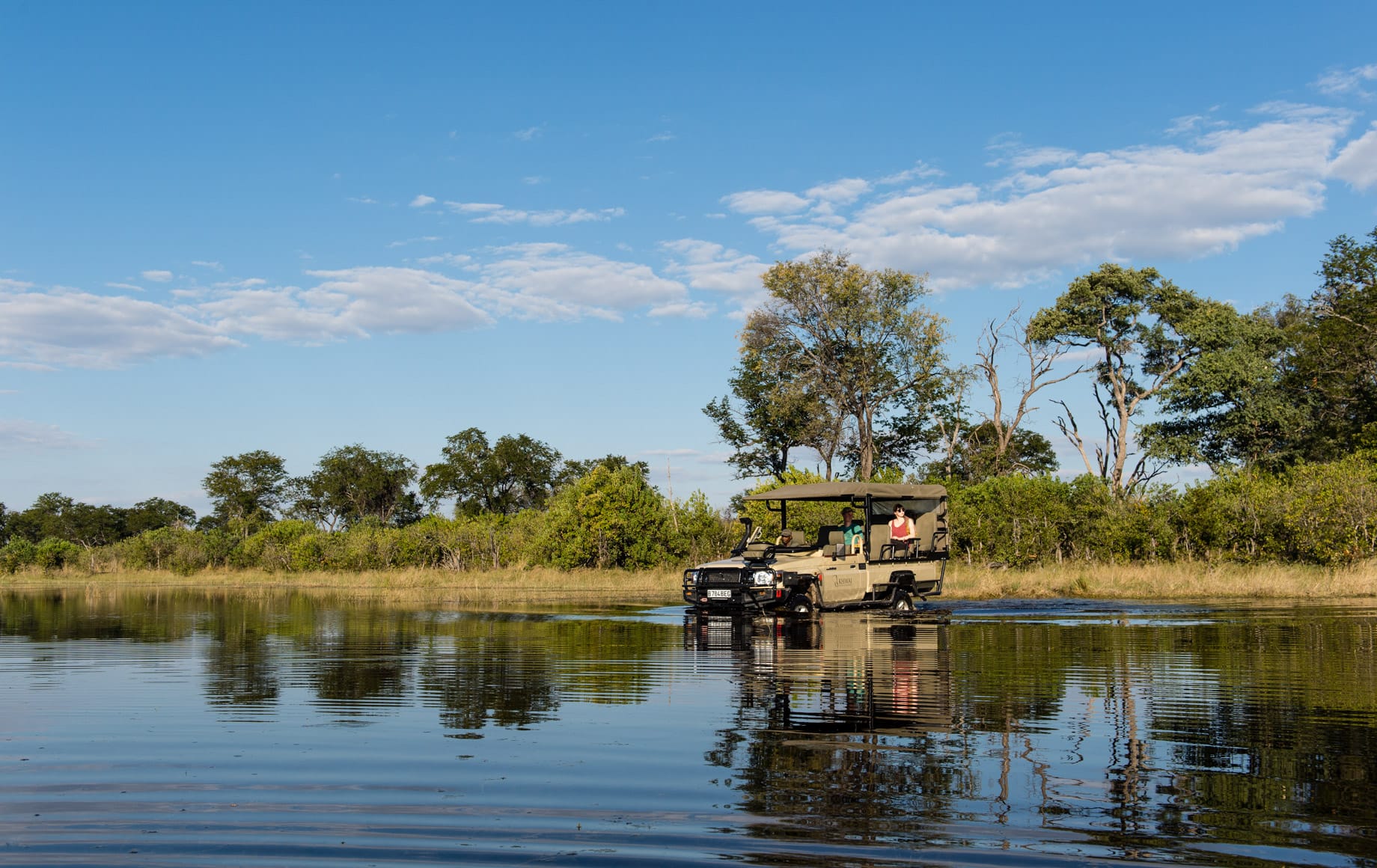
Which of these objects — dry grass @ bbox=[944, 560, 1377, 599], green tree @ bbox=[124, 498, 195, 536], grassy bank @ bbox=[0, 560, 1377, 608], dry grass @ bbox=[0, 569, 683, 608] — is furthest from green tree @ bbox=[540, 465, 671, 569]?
green tree @ bbox=[124, 498, 195, 536]

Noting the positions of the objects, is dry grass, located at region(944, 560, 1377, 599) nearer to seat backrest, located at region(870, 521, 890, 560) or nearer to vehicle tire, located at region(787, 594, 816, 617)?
seat backrest, located at region(870, 521, 890, 560)

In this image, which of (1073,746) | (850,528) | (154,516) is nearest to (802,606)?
(850,528)

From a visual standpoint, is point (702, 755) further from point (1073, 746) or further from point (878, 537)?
point (878, 537)

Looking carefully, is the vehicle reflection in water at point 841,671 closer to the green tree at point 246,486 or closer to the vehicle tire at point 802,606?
the vehicle tire at point 802,606

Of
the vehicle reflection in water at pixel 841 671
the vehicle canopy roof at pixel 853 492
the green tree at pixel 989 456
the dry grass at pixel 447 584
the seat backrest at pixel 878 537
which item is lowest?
the dry grass at pixel 447 584

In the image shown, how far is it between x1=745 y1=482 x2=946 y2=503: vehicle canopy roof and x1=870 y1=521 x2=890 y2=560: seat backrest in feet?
2.91

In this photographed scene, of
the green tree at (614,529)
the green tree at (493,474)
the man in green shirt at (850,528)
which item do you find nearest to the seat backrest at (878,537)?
the man in green shirt at (850,528)

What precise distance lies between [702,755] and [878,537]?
16319 millimetres

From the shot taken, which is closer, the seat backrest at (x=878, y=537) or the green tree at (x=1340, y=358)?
the seat backrest at (x=878, y=537)

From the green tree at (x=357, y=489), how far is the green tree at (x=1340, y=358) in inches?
2020

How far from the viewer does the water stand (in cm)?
482

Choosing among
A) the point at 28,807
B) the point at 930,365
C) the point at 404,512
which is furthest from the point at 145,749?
the point at 404,512

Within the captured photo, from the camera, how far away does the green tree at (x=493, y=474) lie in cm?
6988

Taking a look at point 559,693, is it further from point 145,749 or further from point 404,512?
point 404,512
